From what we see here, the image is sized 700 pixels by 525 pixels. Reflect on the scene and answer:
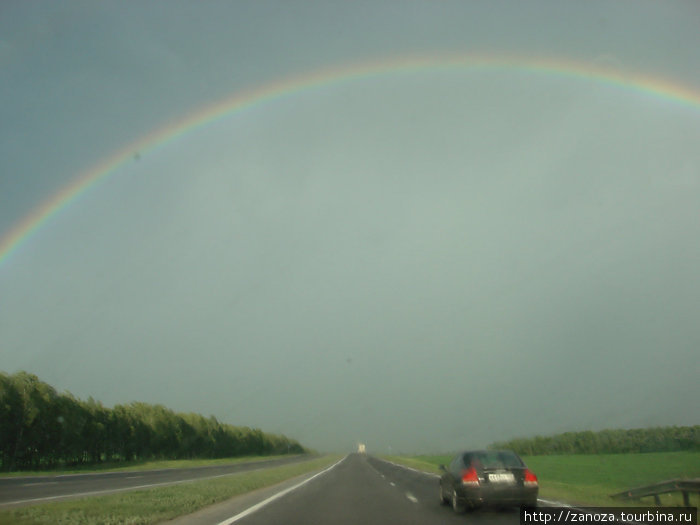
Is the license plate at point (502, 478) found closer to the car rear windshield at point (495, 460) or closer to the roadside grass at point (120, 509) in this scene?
the car rear windshield at point (495, 460)

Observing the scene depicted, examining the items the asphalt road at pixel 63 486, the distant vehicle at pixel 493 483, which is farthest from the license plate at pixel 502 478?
the asphalt road at pixel 63 486

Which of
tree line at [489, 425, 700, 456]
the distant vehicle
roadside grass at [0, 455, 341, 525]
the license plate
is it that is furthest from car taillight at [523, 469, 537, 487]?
tree line at [489, 425, 700, 456]

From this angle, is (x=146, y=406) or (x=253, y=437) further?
(x=253, y=437)

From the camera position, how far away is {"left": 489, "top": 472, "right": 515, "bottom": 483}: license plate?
14.5 m

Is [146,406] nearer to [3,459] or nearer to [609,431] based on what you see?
[3,459]

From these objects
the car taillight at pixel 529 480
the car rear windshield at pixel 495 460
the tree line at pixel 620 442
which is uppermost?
the car rear windshield at pixel 495 460

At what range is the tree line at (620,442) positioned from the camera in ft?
302

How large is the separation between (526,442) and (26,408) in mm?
81517

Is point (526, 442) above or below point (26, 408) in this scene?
below

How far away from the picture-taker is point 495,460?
50.0 feet

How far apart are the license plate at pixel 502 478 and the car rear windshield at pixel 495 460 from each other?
0.94 feet

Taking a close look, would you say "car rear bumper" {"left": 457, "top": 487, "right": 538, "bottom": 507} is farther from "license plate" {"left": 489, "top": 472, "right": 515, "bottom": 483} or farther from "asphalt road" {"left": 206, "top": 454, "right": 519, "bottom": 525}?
"asphalt road" {"left": 206, "top": 454, "right": 519, "bottom": 525}

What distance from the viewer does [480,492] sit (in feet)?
47.4

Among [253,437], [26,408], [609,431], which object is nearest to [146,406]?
[26,408]
